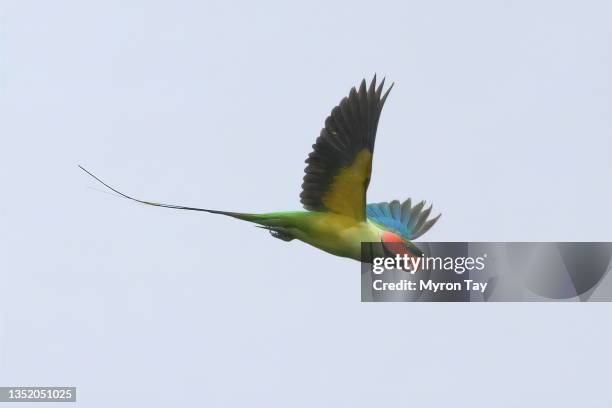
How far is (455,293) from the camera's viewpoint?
13578 millimetres

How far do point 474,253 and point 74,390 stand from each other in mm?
4601

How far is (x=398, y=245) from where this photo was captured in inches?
523

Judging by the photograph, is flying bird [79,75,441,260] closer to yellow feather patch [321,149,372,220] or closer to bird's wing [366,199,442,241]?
yellow feather patch [321,149,372,220]

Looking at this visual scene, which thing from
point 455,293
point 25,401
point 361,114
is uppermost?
point 361,114

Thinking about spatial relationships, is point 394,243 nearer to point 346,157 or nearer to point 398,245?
point 398,245

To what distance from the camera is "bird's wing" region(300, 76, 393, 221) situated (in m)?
12.9

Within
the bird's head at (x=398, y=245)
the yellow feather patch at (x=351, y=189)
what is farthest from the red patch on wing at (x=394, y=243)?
the yellow feather patch at (x=351, y=189)

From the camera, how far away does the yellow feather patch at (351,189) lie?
12.9m

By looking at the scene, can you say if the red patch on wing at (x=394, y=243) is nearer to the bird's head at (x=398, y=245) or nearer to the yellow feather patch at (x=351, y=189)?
the bird's head at (x=398, y=245)

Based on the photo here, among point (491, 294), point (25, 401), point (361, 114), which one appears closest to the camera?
point (361, 114)

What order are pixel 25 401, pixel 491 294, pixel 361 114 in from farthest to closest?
pixel 25 401 → pixel 491 294 → pixel 361 114

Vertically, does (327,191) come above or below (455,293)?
above

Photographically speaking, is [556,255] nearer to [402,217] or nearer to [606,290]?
[606,290]

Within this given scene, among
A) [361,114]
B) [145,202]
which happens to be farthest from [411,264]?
[145,202]
